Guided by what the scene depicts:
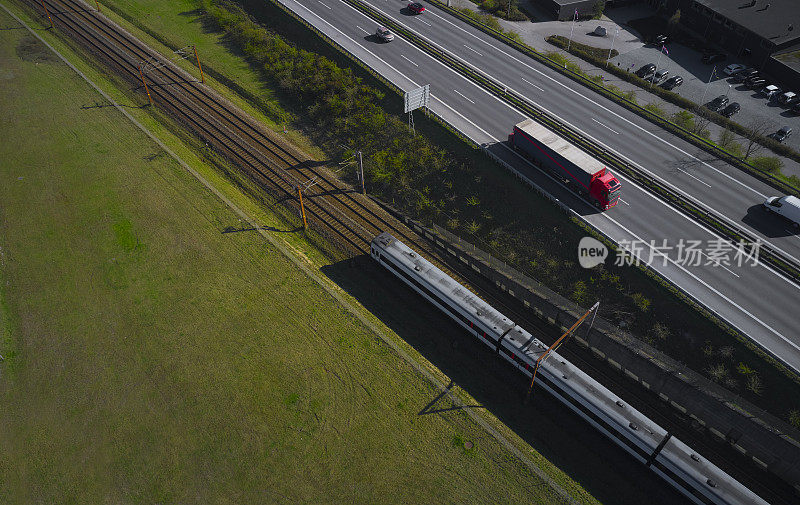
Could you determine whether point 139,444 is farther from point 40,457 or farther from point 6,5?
point 6,5

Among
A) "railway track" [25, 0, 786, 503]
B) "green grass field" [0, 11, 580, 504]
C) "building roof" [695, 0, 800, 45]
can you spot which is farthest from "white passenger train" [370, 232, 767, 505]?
"building roof" [695, 0, 800, 45]

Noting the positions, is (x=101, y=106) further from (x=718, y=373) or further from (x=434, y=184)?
(x=718, y=373)

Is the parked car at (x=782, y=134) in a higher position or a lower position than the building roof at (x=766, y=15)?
lower

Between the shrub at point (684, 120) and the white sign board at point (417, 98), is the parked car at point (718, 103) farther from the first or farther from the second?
the white sign board at point (417, 98)

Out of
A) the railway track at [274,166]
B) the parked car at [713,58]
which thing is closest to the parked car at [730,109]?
the parked car at [713,58]

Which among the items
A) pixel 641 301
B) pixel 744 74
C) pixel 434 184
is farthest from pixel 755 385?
pixel 744 74

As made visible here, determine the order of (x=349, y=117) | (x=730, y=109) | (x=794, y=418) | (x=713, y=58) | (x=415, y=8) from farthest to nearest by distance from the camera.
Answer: (x=415, y=8) < (x=713, y=58) < (x=349, y=117) < (x=730, y=109) < (x=794, y=418)

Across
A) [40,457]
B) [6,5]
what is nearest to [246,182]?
[40,457]

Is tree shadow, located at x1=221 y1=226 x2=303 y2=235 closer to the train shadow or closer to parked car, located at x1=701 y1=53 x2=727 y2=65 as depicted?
the train shadow
